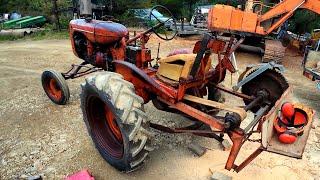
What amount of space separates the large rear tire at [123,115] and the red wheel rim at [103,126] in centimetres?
1

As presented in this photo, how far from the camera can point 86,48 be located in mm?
5277

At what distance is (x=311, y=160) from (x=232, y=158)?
159cm

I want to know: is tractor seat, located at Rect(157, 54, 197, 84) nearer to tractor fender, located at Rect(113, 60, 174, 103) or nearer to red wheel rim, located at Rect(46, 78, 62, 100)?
tractor fender, located at Rect(113, 60, 174, 103)

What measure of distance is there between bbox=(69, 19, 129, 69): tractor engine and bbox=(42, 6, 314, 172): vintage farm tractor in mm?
14

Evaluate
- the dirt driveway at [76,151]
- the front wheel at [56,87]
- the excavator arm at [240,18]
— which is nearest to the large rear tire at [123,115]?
the dirt driveway at [76,151]

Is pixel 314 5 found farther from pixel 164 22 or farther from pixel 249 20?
pixel 164 22

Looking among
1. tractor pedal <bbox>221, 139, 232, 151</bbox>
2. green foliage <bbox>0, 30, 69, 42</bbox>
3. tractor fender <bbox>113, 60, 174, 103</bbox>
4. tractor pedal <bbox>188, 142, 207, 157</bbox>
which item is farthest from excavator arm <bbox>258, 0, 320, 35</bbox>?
green foliage <bbox>0, 30, 69, 42</bbox>

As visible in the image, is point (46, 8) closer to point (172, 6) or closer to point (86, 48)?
point (172, 6)

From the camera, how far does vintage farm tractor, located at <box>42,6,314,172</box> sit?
295 cm

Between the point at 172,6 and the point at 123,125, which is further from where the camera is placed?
the point at 172,6

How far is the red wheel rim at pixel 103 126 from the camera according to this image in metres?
3.64

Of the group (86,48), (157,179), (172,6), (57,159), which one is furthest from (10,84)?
(172,6)

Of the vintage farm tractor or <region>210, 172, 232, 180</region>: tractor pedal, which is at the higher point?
the vintage farm tractor

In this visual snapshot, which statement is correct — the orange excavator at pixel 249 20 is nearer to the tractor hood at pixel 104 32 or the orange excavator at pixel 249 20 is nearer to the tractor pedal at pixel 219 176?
the tractor hood at pixel 104 32
